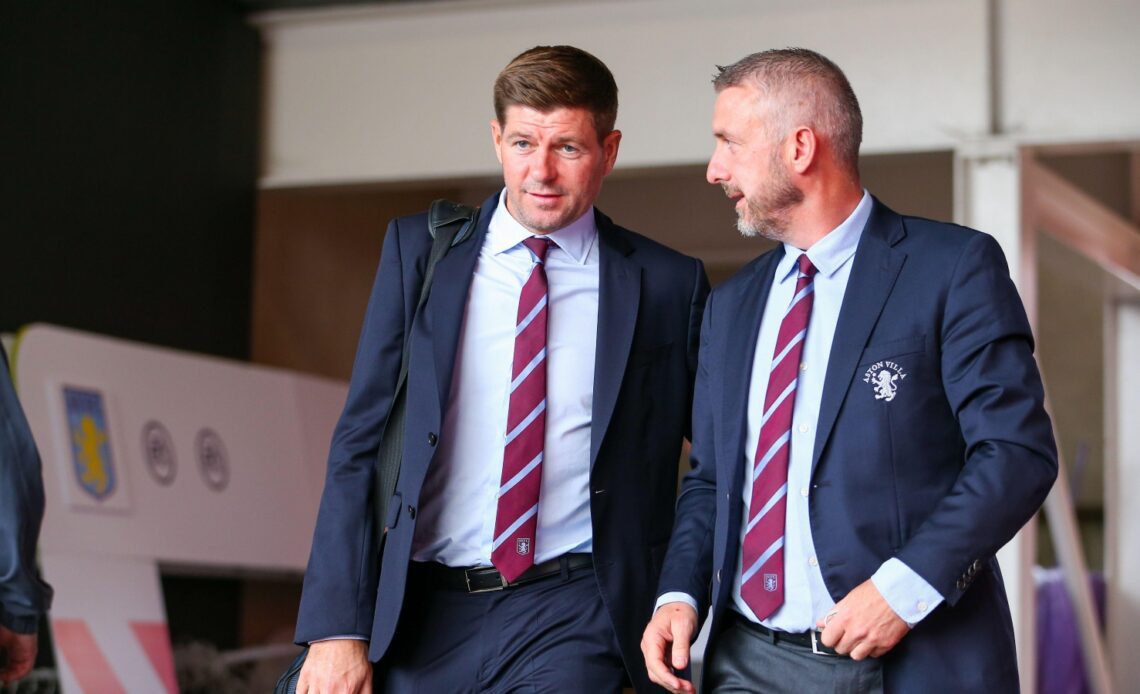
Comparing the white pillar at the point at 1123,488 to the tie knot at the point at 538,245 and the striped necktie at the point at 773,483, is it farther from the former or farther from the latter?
the striped necktie at the point at 773,483

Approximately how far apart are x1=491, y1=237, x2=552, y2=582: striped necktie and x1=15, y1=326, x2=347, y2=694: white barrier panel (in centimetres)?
258

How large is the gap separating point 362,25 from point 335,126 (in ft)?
1.49

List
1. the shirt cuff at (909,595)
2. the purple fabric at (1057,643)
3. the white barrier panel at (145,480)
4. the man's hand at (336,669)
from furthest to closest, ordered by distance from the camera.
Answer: the purple fabric at (1057,643), the white barrier panel at (145,480), the man's hand at (336,669), the shirt cuff at (909,595)

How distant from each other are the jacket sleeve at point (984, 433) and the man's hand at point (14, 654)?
102 inches

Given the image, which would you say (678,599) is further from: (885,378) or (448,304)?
(448,304)

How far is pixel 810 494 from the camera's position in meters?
2.21

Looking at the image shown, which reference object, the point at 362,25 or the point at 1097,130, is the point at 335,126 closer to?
the point at 362,25

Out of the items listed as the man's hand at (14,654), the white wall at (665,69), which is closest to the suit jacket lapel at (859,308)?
the man's hand at (14,654)

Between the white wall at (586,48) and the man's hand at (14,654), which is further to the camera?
the white wall at (586,48)

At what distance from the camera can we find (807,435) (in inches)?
88.7

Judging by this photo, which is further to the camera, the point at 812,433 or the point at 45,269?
the point at 45,269

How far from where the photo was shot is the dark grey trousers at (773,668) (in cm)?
215

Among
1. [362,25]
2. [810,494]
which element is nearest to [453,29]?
[362,25]

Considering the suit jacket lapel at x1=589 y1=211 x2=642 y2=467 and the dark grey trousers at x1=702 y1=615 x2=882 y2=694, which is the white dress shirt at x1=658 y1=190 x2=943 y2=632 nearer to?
the dark grey trousers at x1=702 y1=615 x2=882 y2=694
